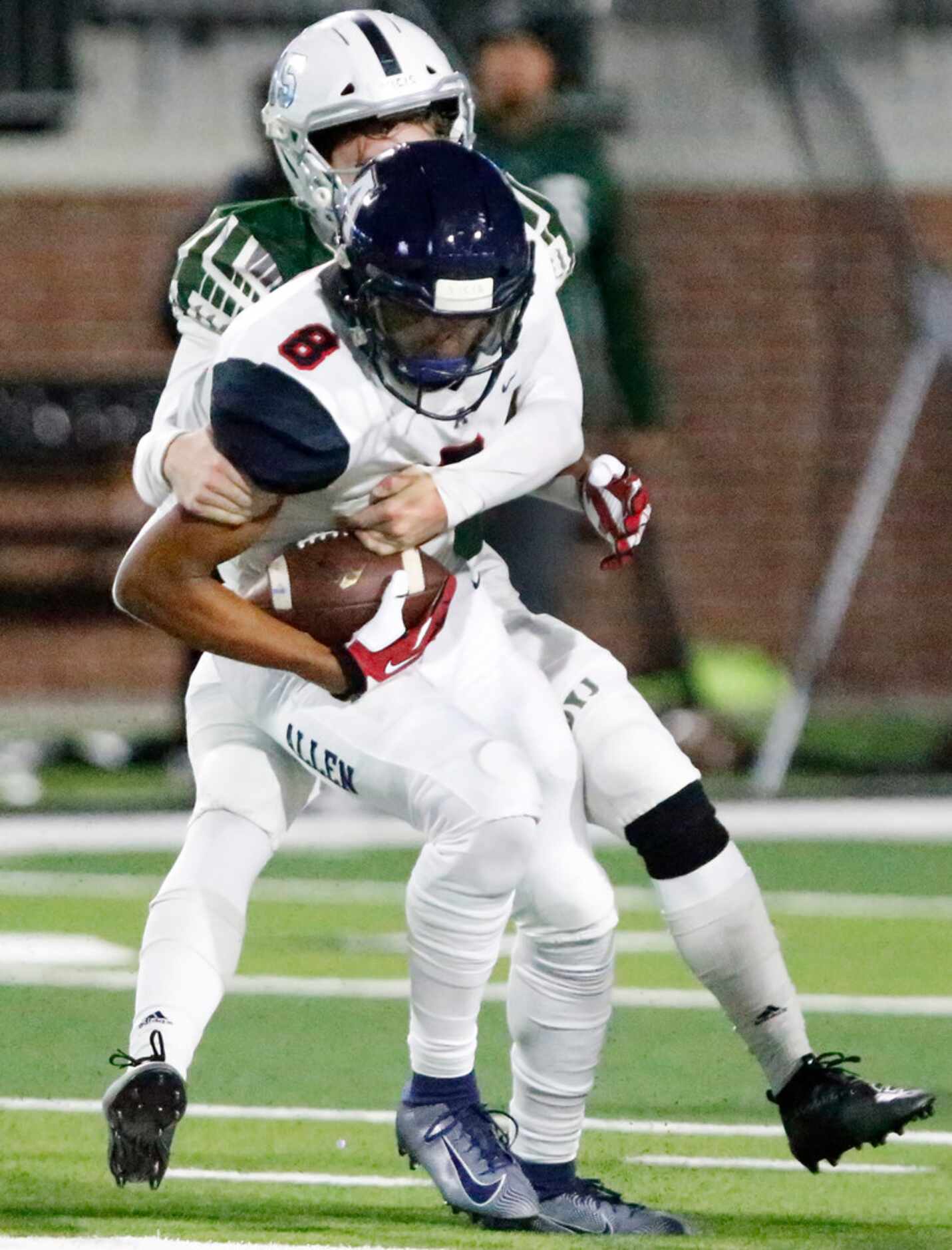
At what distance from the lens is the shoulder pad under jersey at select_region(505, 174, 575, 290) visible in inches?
159

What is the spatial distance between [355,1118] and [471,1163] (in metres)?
0.75

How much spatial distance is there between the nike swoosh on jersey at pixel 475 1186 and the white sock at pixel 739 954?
44cm

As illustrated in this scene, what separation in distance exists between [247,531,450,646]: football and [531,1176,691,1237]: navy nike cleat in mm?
845

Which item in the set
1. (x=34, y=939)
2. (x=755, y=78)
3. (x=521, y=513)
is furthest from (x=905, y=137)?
(x=34, y=939)

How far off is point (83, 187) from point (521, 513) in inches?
193

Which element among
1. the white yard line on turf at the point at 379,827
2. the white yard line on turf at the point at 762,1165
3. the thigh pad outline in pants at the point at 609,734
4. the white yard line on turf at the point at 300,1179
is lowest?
the white yard line on turf at the point at 379,827

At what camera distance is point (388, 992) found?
5371 mm

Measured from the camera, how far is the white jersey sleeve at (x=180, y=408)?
143 inches

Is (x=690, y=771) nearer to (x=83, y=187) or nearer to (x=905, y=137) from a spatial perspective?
(x=905, y=137)

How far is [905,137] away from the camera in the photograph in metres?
10.4

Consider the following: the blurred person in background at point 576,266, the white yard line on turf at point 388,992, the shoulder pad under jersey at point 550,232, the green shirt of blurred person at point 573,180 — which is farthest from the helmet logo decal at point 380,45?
the green shirt of blurred person at point 573,180

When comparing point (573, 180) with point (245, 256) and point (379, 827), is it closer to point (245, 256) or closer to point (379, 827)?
point (379, 827)

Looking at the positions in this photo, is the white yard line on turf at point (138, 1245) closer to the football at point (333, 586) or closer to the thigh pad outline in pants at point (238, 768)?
the thigh pad outline in pants at point (238, 768)

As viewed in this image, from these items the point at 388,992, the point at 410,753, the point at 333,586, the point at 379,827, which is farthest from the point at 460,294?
the point at 379,827
